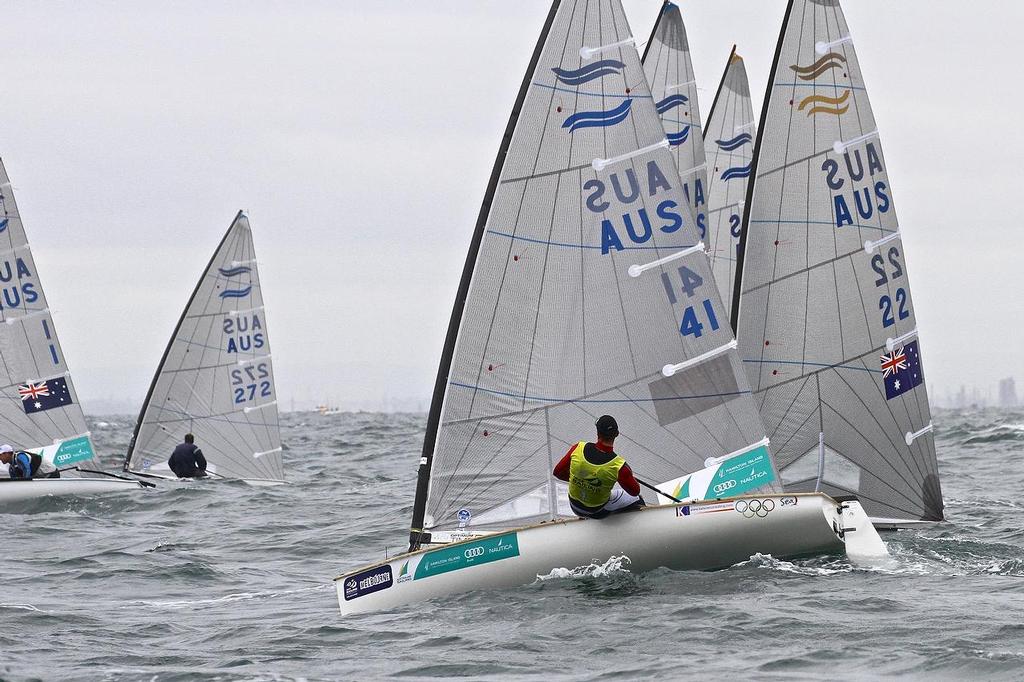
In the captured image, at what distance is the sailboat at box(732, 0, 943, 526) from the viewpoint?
16.2m

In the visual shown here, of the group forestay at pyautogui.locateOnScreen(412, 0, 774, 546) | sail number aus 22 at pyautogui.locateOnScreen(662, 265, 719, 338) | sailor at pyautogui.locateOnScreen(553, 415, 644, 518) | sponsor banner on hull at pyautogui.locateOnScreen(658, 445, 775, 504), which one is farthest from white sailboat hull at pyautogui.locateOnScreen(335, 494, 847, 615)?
sail number aus 22 at pyautogui.locateOnScreen(662, 265, 719, 338)

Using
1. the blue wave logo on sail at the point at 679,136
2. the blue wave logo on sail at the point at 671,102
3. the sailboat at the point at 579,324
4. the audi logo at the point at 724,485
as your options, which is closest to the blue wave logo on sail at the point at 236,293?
the blue wave logo on sail at the point at 671,102

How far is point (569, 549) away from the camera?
11867mm

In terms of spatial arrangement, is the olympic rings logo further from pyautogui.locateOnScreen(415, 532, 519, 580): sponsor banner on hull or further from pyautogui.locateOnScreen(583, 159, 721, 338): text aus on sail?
pyautogui.locateOnScreen(583, 159, 721, 338): text aus on sail

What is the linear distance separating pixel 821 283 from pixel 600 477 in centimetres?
543

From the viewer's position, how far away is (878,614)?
35.2 ft

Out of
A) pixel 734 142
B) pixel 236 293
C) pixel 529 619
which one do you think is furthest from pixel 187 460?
pixel 529 619

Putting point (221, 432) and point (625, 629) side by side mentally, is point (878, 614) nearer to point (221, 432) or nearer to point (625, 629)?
point (625, 629)

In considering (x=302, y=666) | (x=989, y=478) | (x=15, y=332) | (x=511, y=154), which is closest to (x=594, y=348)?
(x=511, y=154)

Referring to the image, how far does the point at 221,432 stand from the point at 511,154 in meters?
17.5

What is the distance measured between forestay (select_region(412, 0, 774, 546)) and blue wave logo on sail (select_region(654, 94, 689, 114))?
7.26 m

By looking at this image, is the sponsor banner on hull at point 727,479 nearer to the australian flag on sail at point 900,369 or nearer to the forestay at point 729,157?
the australian flag on sail at point 900,369

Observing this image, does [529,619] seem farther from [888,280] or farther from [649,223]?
[888,280]

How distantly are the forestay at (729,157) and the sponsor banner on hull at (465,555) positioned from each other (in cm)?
1204
